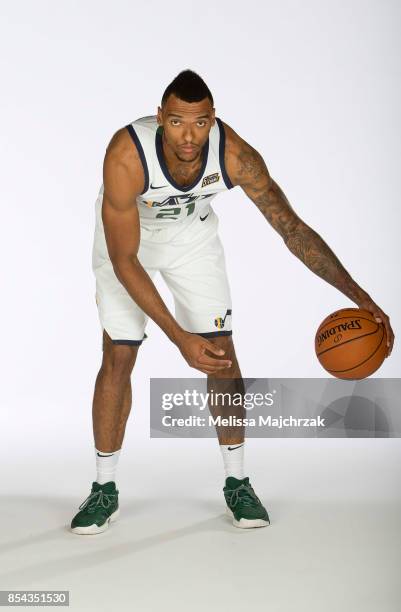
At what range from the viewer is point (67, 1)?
7.42 m

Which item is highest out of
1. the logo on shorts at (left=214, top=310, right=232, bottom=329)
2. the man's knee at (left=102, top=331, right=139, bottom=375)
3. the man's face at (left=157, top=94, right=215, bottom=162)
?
the man's face at (left=157, top=94, right=215, bottom=162)

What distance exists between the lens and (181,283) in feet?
15.8

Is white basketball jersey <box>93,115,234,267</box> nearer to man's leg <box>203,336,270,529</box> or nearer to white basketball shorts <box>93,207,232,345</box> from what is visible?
white basketball shorts <box>93,207,232,345</box>

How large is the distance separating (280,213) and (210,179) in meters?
0.34

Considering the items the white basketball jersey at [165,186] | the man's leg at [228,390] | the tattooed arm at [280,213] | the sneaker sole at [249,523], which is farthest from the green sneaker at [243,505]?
the white basketball jersey at [165,186]

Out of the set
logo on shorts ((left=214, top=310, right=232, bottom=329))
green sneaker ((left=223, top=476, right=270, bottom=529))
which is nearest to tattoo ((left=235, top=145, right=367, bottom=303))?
logo on shorts ((left=214, top=310, right=232, bottom=329))

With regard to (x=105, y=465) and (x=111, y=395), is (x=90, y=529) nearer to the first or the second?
(x=105, y=465)

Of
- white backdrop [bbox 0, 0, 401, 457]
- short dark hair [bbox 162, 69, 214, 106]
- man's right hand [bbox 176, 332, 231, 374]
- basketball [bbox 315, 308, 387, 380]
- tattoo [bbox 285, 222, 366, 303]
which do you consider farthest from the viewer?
white backdrop [bbox 0, 0, 401, 457]

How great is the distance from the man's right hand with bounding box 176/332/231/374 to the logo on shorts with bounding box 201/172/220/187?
2.54ft

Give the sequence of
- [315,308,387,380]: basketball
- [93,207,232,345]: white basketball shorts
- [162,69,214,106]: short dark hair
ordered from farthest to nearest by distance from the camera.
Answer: [93,207,232,345]: white basketball shorts, [315,308,387,380]: basketball, [162,69,214,106]: short dark hair

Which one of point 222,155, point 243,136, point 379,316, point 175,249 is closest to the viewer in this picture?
point 379,316

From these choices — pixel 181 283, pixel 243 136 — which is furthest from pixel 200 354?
pixel 243 136

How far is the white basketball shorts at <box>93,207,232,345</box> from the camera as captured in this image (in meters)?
4.74

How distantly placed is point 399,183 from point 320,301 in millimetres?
992
